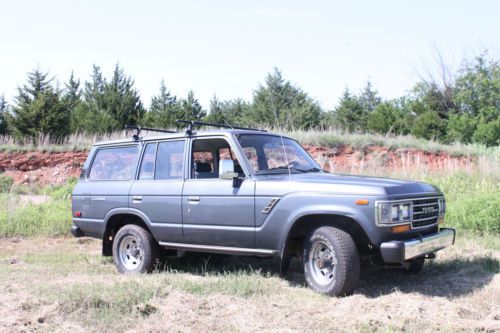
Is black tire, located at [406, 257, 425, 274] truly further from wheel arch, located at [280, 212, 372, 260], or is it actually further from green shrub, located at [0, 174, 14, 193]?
green shrub, located at [0, 174, 14, 193]

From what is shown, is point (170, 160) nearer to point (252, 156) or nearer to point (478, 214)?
point (252, 156)

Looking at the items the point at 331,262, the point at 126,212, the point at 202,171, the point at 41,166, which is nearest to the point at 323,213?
the point at 331,262

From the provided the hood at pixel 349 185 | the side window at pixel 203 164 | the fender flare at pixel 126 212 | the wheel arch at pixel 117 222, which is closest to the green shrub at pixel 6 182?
the wheel arch at pixel 117 222

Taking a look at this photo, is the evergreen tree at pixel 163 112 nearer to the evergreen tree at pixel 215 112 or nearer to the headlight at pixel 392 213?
the evergreen tree at pixel 215 112

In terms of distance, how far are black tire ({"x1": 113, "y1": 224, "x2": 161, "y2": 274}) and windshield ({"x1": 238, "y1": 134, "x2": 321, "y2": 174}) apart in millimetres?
1821

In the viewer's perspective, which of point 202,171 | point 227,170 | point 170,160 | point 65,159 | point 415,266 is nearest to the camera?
point 227,170

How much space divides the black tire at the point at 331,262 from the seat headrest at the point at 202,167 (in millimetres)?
1786

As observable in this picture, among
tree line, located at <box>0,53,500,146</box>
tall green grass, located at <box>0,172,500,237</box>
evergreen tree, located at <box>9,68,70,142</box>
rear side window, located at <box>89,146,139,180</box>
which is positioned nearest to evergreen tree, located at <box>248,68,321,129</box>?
tree line, located at <box>0,53,500,146</box>

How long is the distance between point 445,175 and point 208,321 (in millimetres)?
9096

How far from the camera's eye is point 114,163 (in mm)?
7496

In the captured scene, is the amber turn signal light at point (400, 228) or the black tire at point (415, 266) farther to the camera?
the black tire at point (415, 266)

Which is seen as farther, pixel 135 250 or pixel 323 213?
pixel 135 250

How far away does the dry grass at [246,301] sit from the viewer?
4473mm

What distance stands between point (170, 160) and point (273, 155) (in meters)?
1.37
